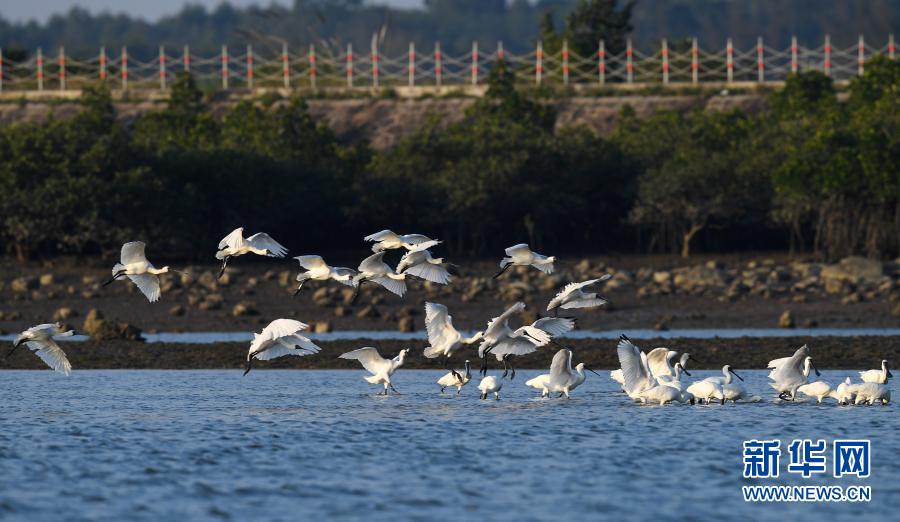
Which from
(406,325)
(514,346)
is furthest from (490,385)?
(406,325)

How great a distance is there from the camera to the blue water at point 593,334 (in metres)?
35.8

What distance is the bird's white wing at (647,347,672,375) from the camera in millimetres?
25797

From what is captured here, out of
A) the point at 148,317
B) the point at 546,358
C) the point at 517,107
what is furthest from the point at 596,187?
the point at 546,358

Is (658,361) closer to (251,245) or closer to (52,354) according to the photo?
(251,245)

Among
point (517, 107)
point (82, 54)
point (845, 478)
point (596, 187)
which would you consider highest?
point (82, 54)

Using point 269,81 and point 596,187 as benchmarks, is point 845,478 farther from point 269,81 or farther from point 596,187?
point 269,81

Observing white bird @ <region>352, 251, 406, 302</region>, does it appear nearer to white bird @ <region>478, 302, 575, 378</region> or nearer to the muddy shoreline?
white bird @ <region>478, 302, 575, 378</region>

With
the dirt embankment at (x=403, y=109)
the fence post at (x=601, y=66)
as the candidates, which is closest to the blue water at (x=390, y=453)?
the dirt embankment at (x=403, y=109)

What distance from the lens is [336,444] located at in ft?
69.3

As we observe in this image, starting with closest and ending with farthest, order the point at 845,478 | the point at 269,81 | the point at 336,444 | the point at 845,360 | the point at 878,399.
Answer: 1. the point at 845,478
2. the point at 336,444
3. the point at 878,399
4. the point at 845,360
5. the point at 269,81

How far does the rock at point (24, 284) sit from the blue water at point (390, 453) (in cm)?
1667

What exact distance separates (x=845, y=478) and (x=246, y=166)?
140 ft

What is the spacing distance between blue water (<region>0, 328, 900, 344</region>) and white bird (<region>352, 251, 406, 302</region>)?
11.5 metres

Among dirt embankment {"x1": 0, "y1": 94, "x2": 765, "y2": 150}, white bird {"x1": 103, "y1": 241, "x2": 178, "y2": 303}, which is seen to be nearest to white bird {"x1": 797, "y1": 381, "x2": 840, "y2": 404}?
white bird {"x1": 103, "y1": 241, "x2": 178, "y2": 303}
